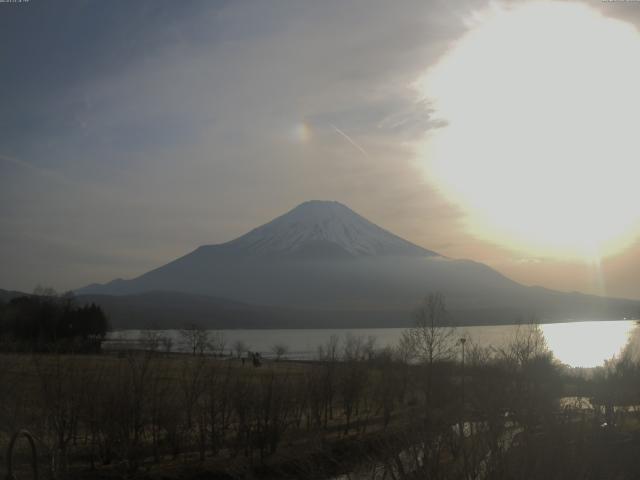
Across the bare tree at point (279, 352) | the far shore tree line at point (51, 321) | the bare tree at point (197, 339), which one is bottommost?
the bare tree at point (279, 352)

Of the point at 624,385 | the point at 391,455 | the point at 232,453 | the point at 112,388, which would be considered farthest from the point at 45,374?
the point at 624,385

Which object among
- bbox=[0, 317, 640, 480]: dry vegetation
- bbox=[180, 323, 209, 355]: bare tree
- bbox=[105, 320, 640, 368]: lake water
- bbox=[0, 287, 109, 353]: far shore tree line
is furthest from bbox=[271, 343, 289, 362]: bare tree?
bbox=[0, 317, 640, 480]: dry vegetation

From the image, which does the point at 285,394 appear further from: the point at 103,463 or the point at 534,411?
the point at 534,411

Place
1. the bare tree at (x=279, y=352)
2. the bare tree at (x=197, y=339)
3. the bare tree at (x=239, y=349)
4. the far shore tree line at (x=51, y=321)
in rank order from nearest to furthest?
the far shore tree line at (x=51, y=321)
the bare tree at (x=197, y=339)
the bare tree at (x=279, y=352)
the bare tree at (x=239, y=349)

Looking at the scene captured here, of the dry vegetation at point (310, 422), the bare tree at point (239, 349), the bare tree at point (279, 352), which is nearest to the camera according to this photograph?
the dry vegetation at point (310, 422)

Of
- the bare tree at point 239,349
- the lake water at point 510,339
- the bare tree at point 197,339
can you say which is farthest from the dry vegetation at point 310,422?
the bare tree at point 239,349

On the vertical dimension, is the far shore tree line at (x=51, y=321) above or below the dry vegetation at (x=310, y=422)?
above

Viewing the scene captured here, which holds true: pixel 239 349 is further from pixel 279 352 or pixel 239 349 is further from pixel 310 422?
pixel 310 422

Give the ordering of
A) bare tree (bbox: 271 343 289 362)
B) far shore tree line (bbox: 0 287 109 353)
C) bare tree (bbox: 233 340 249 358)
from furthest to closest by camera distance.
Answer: bare tree (bbox: 233 340 249 358)
bare tree (bbox: 271 343 289 362)
far shore tree line (bbox: 0 287 109 353)

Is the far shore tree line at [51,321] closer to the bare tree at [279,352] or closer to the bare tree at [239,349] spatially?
the bare tree at [239,349]

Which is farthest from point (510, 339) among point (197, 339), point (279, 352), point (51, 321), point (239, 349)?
point (51, 321)

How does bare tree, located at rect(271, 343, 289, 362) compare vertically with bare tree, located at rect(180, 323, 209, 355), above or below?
below

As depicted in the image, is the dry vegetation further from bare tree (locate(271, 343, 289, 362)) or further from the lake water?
Result: bare tree (locate(271, 343, 289, 362))

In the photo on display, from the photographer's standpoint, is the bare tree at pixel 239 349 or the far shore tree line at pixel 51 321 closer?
the far shore tree line at pixel 51 321
